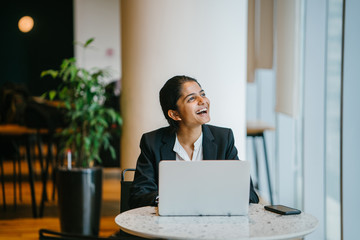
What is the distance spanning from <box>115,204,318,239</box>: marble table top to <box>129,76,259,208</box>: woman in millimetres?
476

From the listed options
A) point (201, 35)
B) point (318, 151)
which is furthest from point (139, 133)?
point (318, 151)

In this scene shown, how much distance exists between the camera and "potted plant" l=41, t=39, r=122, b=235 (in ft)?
13.8

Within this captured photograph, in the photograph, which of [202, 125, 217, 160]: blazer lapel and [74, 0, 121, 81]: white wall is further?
[74, 0, 121, 81]: white wall

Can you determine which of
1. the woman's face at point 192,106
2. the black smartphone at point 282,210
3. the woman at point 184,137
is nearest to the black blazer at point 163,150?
the woman at point 184,137

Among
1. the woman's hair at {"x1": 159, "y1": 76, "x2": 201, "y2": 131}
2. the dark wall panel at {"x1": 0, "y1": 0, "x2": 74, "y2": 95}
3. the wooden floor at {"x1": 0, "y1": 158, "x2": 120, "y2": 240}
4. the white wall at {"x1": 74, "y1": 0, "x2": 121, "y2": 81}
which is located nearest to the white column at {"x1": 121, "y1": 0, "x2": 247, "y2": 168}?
the woman's hair at {"x1": 159, "y1": 76, "x2": 201, "y2": 131}

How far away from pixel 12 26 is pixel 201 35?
9852 millimetres

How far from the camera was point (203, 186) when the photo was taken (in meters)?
1.74

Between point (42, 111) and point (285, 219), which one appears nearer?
point (285, 219)

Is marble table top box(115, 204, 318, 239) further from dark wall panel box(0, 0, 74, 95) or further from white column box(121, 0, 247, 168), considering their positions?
dark wall panel box(0, 0, 74, 95)

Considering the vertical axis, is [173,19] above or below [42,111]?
above

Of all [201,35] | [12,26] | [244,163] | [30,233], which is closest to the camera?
[244,163]

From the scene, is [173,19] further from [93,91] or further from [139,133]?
[93,91]

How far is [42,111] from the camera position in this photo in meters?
5.02

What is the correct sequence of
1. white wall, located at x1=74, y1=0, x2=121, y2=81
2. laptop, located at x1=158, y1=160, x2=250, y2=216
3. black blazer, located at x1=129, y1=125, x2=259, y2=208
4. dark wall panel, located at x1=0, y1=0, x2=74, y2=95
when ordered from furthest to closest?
1. dark wall panel, located at x1=0, y1=0, x2=74, y2=95
2. white wall, located at x1=74, y1=0, x2=121, y2=81
3. black blazer, located at x1=129, y1=125, x2=259, y2=208
4. laptop, located at x1=158, y1=160, x2=250, y2=216
